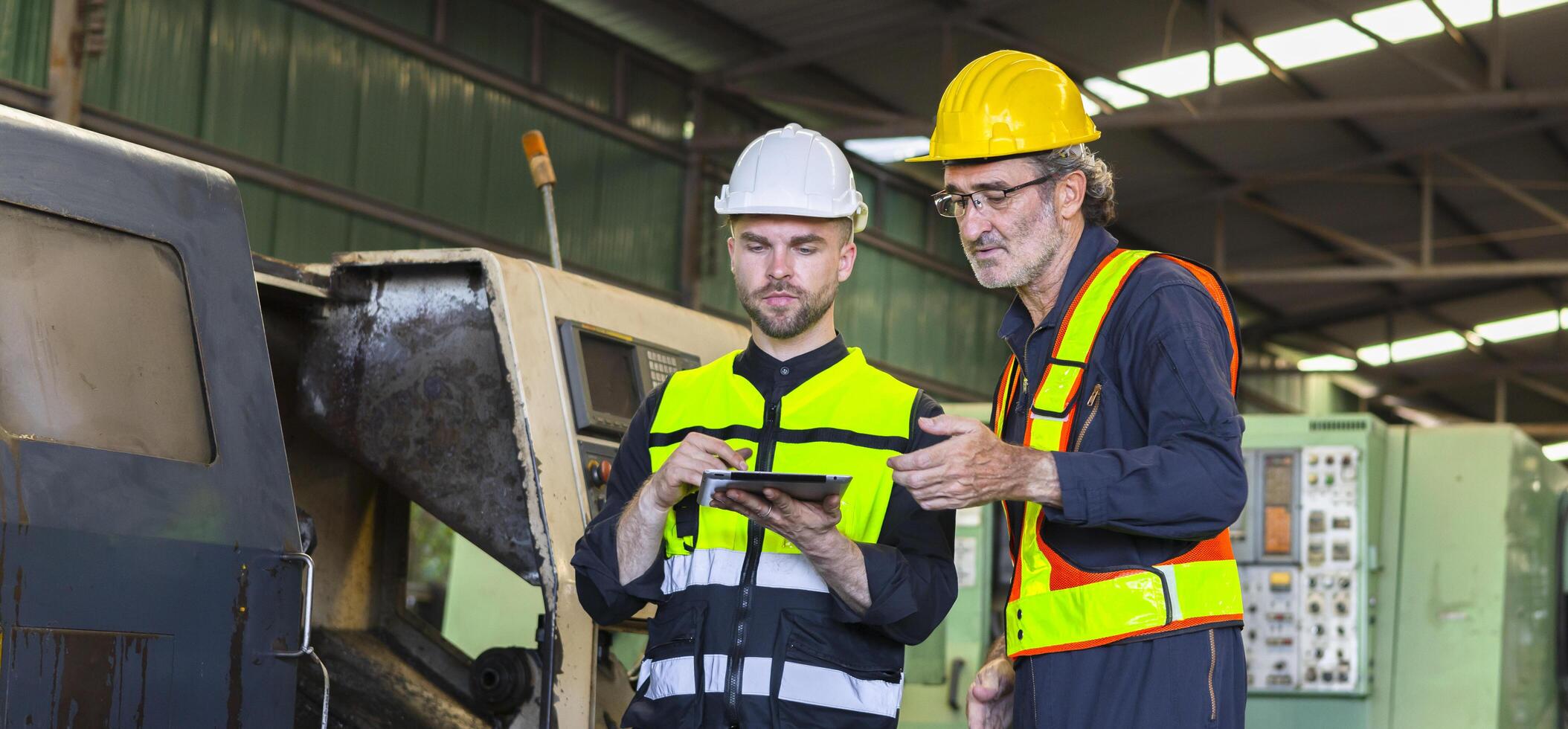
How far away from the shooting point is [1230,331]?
208 cm

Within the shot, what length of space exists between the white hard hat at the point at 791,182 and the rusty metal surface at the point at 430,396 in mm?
840

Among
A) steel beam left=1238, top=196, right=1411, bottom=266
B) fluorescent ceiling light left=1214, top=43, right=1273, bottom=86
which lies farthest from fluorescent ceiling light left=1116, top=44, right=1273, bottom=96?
steel beam left=1238, top=196, right=1411, bottom=266

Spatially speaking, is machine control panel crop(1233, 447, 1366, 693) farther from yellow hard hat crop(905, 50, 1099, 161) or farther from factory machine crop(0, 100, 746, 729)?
yellow hard hat crop(905, 50, 1099, 161)

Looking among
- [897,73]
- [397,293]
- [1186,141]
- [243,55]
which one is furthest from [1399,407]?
[397,293]

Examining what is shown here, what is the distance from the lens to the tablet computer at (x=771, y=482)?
1947 mm

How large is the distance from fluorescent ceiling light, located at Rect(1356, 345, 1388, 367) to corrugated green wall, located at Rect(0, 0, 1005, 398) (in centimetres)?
810

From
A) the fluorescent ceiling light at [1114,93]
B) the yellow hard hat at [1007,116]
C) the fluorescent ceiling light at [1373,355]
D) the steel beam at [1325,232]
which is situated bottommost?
the yellow hard hat at [1007,116]

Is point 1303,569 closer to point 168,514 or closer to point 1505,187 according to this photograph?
point 168,514

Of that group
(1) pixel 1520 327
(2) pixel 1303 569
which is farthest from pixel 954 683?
(1) pixel 1520 327

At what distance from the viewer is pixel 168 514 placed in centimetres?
231

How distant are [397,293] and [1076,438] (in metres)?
1.75

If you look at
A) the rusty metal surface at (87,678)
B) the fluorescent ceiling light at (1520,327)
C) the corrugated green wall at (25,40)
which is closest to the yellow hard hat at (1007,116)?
the rusty metal surface at (87,678)

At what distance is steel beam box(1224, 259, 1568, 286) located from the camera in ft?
40.9

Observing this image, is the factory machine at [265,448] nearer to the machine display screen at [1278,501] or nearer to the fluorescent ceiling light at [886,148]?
the machine display screen at [1278,501]
